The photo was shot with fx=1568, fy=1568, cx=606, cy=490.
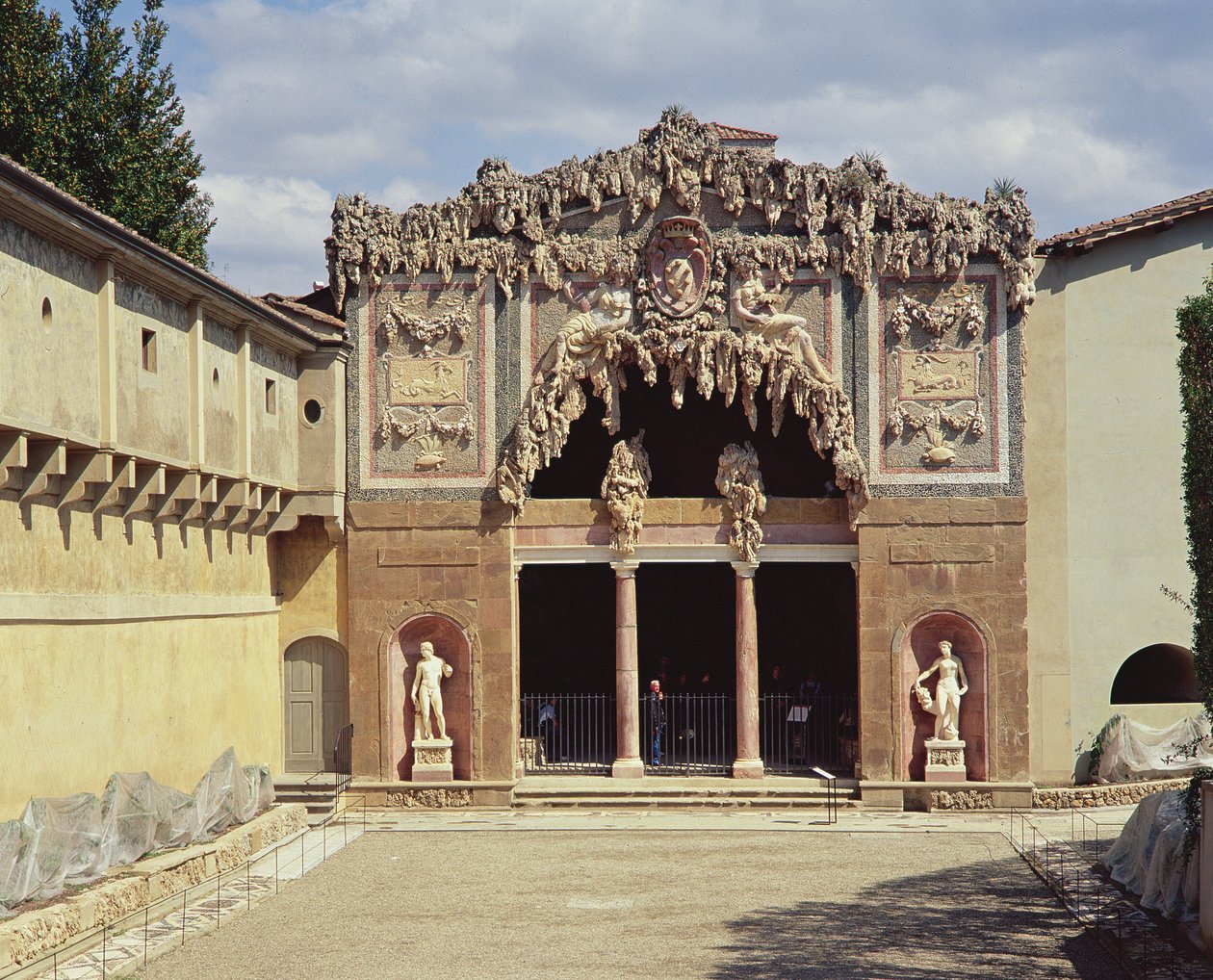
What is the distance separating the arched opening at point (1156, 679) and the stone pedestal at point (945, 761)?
513 cm

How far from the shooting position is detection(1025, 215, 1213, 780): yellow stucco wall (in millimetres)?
27703

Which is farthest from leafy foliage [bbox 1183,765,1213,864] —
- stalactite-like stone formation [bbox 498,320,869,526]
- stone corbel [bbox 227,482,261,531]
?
stone corbel [bbox 227,482,261,531]

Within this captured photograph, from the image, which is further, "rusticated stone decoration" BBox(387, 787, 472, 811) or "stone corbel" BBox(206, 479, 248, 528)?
"rusticated stone decoration" BBox(387, 787, 472, 811)

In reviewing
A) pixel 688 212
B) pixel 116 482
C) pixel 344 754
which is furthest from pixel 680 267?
pixel 116 482

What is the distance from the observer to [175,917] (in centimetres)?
1814

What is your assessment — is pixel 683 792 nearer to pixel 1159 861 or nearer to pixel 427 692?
pixel 427 692

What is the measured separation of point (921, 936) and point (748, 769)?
405 inches

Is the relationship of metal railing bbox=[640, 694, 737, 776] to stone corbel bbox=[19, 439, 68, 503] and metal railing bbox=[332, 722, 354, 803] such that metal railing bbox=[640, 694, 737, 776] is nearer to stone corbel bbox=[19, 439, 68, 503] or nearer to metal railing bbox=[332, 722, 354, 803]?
metal railing bbox=[332, 722, 354, 803]

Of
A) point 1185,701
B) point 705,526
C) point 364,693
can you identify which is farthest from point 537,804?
point 1185,701

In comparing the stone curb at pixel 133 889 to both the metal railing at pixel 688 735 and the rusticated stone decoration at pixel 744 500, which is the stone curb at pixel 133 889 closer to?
the metal railing at pixel 688 735

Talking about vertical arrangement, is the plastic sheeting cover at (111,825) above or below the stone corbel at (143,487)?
below

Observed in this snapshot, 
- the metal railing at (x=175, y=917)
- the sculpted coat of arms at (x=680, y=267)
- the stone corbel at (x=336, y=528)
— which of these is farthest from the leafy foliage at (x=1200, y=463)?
the stone corbel at (x=336, y=528)

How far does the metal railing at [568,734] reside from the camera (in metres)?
29.2

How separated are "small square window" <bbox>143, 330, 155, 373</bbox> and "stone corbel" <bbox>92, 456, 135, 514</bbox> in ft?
5.26
